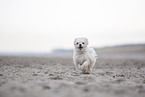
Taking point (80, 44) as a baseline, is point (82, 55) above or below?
below

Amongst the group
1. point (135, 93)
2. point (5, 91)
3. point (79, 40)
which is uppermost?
point (79, 40)

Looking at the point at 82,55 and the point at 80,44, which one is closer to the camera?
the point at 80,44

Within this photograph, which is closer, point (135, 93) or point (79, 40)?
point (135, 93)

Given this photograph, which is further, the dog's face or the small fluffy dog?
the small fluffy dog

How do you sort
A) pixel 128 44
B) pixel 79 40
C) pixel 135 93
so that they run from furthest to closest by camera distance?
pixel 128 44, pixel 79 40, pixel 135 93

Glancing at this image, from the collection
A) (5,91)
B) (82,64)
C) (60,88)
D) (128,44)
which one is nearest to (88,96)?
(60,88)

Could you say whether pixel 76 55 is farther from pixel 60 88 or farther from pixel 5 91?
pixel 5 91

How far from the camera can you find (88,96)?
345 centimetres

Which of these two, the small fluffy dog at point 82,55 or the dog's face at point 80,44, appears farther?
the small fluffy dog at point 82,55

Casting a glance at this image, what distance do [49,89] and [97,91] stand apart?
135 centimetres

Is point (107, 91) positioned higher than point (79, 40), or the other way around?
point (79, 40)

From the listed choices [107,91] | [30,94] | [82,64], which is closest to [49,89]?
[30,94]

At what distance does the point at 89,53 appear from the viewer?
6891 mm

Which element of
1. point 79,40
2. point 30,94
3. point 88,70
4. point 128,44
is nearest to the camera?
point 30,94
